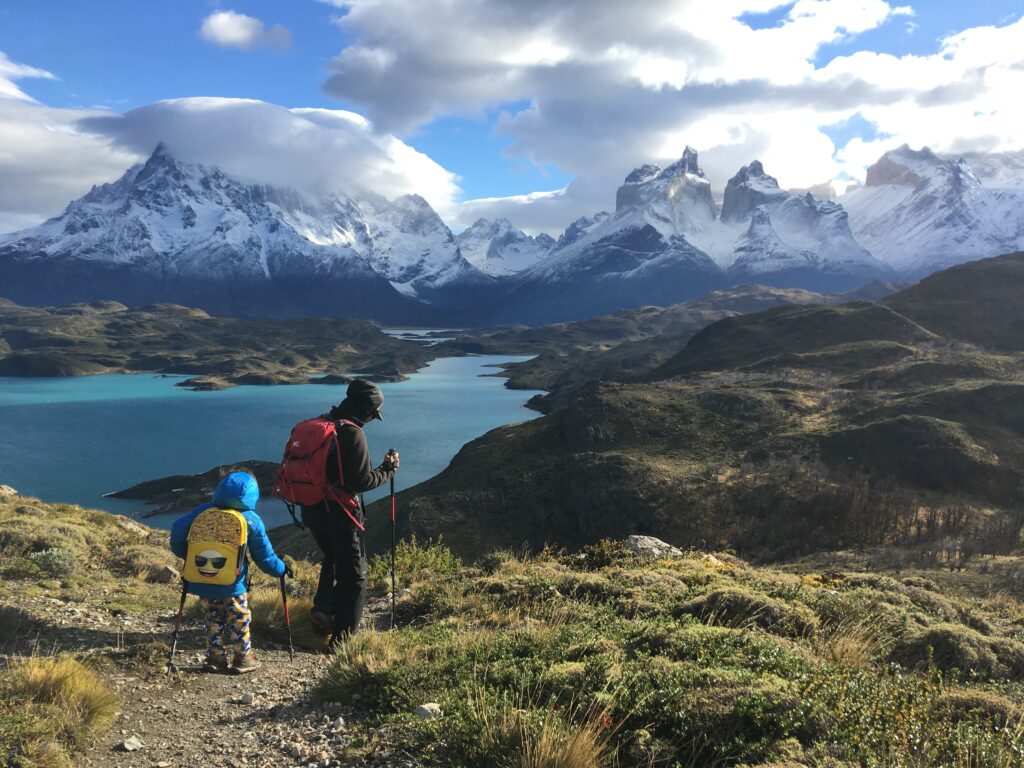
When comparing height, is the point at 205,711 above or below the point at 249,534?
below

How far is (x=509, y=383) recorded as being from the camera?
531 ft

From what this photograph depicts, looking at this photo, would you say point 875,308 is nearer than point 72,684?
No

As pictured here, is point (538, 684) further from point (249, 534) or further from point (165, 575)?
point (165, 575)

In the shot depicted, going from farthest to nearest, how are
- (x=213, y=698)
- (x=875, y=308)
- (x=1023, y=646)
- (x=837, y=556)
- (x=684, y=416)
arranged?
(x=875, y=308) → (x=684, y=416) → (x=837, y=556) → (x=1023, y=646) → (x=213, y=698)

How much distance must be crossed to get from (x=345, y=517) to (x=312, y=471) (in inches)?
30.3

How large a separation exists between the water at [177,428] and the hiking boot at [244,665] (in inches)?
2118

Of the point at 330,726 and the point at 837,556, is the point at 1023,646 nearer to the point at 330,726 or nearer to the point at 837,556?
the point at 330,726

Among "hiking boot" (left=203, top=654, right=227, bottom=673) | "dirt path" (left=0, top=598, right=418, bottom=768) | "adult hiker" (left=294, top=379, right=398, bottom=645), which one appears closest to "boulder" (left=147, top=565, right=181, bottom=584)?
"dirt path" (left=0, top=598, right=418, bottom=768)

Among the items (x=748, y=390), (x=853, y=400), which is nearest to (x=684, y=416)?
(x=748, y=390)

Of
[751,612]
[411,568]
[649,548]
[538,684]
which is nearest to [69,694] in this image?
[538,684]

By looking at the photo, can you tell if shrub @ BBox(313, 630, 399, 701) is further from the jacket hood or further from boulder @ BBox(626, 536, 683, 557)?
boulder @ BBox(626, 536, 683, 557)

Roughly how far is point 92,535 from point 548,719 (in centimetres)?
1584

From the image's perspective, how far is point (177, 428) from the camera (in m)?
99.5

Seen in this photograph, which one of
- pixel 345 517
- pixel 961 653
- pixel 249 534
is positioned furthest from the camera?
pixel 961 653
